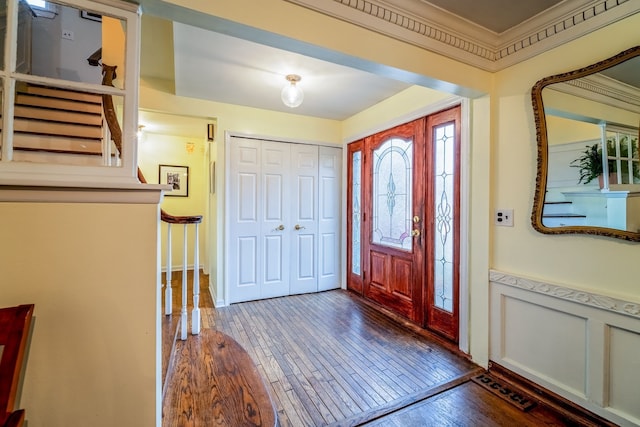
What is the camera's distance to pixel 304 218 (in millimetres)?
3803

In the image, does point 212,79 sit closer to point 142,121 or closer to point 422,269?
point 142,121

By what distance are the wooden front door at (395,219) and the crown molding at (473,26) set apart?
0.83m

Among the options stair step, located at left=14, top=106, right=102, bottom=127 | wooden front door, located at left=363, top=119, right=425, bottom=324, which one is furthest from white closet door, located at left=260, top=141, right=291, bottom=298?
stair step, located at left=14, top=106, right=102, bottom=127

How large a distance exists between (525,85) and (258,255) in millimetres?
3102

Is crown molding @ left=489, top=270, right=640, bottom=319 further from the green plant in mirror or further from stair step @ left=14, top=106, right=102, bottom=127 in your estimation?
stair step @ left=14, top=106, right=102, bottom=127

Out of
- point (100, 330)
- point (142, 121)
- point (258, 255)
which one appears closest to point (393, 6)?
point (100, 330)

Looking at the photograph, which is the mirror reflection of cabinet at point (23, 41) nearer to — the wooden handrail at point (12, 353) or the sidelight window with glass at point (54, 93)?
the sidelight window with glass at point (54, 93)

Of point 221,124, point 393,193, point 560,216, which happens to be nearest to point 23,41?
point 221,124

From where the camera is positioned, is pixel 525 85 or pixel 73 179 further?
pixel 525 85

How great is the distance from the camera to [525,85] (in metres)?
1.88

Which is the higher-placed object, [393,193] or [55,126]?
[55,126]

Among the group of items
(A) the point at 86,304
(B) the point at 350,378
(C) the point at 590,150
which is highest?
(C) the point at 590,150

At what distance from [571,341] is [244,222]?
10.2 feet

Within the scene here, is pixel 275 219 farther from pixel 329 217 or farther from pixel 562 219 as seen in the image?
pixel 562 219
